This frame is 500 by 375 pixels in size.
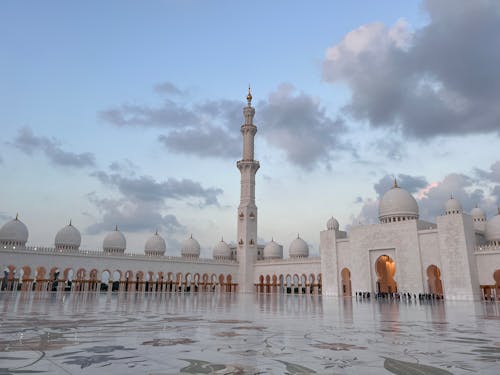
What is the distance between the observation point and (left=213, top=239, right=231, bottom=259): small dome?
5212 centimetres

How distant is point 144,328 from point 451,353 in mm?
4646

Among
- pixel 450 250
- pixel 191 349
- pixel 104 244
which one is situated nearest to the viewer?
pixel 191 349

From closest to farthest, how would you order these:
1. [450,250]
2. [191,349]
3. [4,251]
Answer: [191,349] → [450,250] → [4,251]

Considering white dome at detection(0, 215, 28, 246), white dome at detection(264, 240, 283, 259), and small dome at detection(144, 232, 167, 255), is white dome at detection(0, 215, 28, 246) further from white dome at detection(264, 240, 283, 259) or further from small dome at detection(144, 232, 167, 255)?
white dome at detection(264, 240, 283, 259)

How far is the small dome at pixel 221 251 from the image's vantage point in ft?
171

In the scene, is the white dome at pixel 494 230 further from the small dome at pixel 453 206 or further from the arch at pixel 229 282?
the arch at pixel 229 282

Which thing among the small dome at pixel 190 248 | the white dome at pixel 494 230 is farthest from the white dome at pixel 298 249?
the white dome at pixel 494 230

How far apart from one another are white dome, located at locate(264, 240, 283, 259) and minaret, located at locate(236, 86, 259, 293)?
207 inches

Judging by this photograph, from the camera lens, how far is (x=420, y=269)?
1133 inches

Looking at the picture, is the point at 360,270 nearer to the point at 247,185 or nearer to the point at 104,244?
the point at 247,185

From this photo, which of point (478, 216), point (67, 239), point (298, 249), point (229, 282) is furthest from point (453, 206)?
point (67, 239)

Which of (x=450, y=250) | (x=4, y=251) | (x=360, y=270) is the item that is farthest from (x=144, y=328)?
(x=4, y=251)

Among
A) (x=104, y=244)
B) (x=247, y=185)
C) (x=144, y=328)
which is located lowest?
(x=144, y=328)

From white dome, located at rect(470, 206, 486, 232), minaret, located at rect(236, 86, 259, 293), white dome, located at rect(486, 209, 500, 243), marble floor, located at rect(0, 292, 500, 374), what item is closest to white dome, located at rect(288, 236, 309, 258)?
minaret, located at rect(236, 86, 259, 293)
